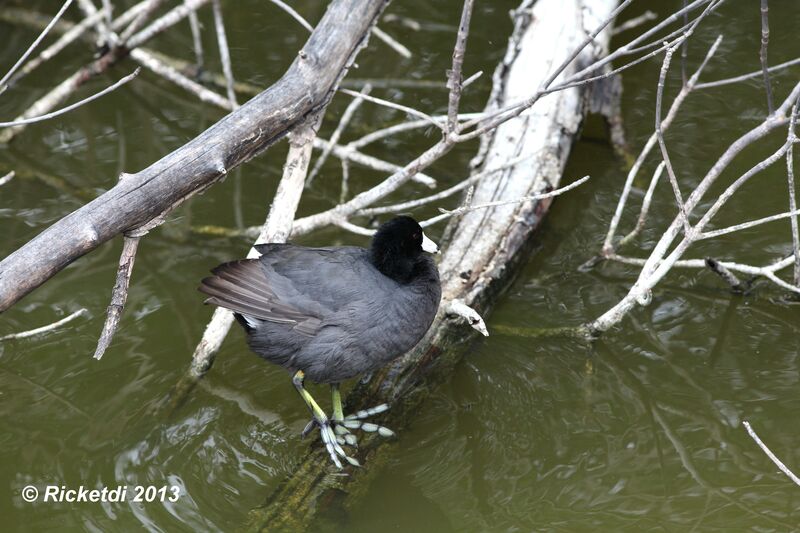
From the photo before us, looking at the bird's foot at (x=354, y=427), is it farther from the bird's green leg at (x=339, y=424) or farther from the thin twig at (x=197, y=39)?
the thin twig at (x=197, y=39)

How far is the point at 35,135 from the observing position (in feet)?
16.9

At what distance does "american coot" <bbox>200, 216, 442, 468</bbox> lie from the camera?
2801 mm

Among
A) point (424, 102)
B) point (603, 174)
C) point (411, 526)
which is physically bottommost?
point (411, 526)

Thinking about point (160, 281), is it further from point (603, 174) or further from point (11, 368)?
point (603, 174)

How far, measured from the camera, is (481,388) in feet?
11.0

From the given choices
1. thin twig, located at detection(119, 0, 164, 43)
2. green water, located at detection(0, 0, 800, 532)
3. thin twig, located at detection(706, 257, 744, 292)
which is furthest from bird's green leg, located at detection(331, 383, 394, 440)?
thin twig, located at detection(119, 0, 164, 43)

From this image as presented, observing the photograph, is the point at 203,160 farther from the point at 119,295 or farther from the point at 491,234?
the point at 491,234

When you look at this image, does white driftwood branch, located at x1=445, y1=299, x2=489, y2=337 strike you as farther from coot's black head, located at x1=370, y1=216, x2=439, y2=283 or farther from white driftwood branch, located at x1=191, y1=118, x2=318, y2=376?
white driftwood branch, located at x1=191, y1=118, x2=318, y2=376

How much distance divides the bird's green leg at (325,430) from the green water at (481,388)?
0.17m

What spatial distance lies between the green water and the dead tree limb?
0.93m

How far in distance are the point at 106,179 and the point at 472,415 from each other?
2.61m

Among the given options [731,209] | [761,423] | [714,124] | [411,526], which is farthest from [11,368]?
[714,124]

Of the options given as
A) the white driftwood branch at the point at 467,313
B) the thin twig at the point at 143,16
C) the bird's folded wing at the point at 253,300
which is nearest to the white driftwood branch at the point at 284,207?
the bird's folded wing at the point at 253,300

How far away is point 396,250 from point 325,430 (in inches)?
26.0
